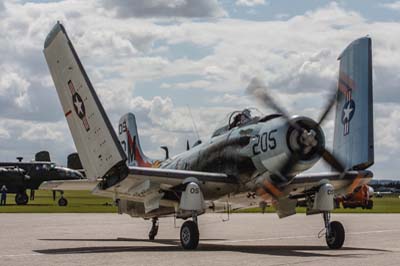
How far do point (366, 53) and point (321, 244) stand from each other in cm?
532

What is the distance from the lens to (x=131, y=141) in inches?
1127

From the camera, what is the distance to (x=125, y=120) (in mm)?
29188

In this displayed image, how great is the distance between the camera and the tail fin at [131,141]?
93.1 feet

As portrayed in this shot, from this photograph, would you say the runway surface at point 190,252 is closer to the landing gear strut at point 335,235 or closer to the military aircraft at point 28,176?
the landing gear strut at point 335,235

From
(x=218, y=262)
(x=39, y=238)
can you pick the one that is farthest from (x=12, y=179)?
(x=218, y=262)

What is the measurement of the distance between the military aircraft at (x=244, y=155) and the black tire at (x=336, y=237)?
0.02 metres

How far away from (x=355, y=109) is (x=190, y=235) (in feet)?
18.4

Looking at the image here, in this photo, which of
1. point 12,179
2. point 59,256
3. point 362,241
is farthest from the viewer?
point 12,179

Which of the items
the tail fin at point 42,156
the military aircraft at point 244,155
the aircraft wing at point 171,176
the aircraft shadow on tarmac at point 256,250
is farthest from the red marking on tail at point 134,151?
the tail fin at point 42,156

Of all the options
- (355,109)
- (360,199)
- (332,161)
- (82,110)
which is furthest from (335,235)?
(360,199)

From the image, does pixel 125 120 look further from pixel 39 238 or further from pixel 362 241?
pixel 362 241

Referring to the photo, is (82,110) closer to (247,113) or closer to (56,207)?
(247,113)

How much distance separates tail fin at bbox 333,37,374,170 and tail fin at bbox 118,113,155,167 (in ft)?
30.4

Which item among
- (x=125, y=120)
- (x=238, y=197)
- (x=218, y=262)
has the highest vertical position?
(x=125, y=120)
